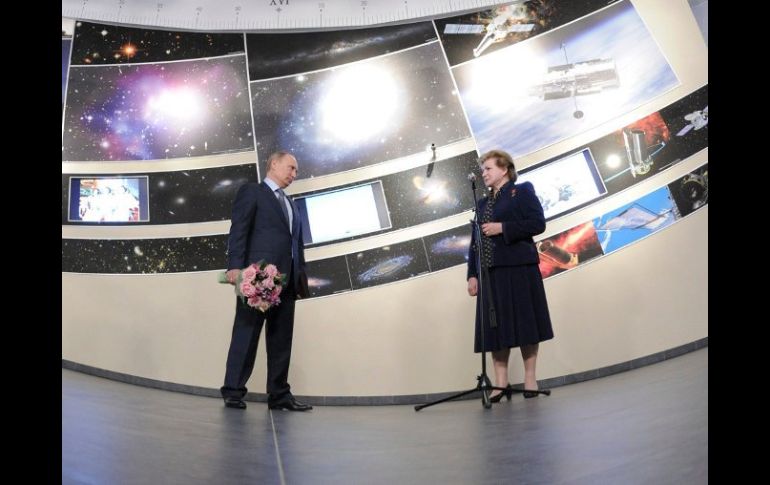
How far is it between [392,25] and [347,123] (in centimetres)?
76

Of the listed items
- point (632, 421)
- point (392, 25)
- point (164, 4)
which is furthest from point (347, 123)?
point (632, 421)

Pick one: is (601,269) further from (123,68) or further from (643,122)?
(123,68)

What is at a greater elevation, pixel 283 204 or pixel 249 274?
pixel 283 204

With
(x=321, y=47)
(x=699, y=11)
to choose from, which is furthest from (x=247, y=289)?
(x=699, y=11)

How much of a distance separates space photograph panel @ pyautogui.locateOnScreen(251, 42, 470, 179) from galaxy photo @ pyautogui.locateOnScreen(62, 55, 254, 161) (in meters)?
0.23

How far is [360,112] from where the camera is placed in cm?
559

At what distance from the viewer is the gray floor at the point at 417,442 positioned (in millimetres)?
1656

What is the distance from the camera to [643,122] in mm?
5234

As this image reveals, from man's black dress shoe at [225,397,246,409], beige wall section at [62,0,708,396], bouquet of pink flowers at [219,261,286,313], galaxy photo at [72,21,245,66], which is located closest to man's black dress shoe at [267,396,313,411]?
man's black dress shoe at [225,397,246,409]

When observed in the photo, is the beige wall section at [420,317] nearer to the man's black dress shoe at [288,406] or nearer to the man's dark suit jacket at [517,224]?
the man's black dress shoe at [288,406]

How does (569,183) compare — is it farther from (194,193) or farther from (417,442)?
(417,442)

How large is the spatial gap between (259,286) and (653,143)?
299 centimetres

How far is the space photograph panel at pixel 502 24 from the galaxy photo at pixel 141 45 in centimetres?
151

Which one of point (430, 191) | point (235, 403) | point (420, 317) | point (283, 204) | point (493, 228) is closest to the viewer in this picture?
point (235, 403)
